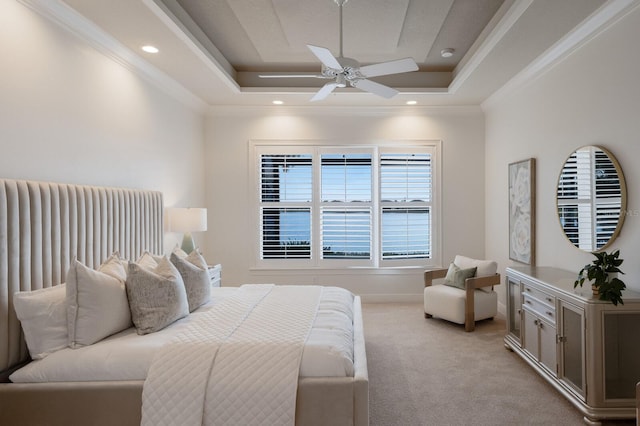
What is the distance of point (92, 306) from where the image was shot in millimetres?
2299

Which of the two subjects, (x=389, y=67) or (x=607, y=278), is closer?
(x=607, y=278)

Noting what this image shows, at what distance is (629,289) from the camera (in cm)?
273

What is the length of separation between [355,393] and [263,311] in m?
1.00

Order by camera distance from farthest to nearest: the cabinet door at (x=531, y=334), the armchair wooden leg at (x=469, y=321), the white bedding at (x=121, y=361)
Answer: the armchair wooden leg at (x=469, y=321) → the cabinet door at (x=531, y=334) → the white bedding at (x=121, y=361)

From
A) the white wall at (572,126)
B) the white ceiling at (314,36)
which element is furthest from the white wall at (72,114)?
the white wall at (572,126)

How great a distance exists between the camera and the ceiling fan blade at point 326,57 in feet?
8.27

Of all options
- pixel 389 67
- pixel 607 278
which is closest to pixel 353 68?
pixel 389 67

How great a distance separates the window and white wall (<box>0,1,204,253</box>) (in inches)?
62.4

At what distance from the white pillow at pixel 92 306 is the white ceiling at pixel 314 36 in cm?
178

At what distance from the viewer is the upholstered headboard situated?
216 centimetres

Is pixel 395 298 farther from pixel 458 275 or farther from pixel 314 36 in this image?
pixel 314 36

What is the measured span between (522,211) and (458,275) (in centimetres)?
103

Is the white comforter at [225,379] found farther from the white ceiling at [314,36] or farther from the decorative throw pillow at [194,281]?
the white ceiling at [314,36]

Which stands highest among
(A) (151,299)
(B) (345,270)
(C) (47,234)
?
(C) (47,234)
